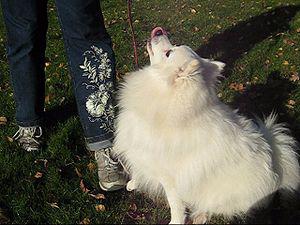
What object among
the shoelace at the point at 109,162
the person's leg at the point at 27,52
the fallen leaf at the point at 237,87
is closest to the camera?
the person's leg at the point at 27,52

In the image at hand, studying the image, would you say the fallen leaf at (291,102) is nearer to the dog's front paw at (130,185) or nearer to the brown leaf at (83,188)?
the dog's front paw at (130,185)

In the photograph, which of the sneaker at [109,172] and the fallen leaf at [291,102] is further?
the fallen leaf at [291,102]

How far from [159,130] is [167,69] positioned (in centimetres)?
39

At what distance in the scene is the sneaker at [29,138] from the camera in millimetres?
3736

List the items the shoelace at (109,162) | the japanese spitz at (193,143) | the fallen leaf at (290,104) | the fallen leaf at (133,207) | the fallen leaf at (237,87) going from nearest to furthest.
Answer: the japanese spitz at (193,143) < the fallen leaf at (133,207) < the shoelace at (109,162) < the fallen leaf at (290,104) < the fallen leaf at (237,87)

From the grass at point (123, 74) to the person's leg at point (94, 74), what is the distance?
19 centimetres

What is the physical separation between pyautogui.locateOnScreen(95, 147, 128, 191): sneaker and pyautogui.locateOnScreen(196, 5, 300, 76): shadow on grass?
7.59 feet

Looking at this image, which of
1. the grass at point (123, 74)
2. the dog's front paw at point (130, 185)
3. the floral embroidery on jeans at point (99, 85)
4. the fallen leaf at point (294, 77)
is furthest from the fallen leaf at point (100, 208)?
the fallen leaf at point (294, 77)

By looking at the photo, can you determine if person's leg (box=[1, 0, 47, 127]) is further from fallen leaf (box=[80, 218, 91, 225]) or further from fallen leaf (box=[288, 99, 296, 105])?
fallen leaf (box=[288, 99, 296, 105])

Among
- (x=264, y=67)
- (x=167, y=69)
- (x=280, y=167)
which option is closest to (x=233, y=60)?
(x=264, y=67)

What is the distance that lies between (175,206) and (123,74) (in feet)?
8.68

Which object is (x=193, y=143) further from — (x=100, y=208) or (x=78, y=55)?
(x=78, y=55)

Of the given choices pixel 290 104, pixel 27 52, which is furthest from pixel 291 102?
pixel 27 52

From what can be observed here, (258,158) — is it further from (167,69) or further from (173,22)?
(173,22)
